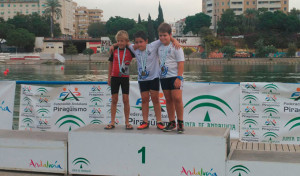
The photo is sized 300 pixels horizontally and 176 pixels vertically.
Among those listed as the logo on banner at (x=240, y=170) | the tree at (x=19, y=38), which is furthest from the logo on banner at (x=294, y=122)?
the tree at (x=19, y=38)

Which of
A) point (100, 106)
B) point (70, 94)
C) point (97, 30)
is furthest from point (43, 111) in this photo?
point (97, 30)

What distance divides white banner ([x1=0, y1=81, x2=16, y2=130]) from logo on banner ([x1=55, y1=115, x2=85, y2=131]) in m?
1.04

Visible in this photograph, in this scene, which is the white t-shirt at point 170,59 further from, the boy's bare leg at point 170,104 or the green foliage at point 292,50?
the green foliage at point 292,50

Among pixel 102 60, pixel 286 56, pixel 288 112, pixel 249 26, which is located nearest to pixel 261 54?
pixel 286 56

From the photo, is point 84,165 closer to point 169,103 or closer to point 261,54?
point 169,103

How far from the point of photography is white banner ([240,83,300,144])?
8836 mm

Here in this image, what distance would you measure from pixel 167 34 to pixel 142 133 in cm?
153

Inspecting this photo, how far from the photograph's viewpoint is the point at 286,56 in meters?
120

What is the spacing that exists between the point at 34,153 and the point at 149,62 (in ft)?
7.54

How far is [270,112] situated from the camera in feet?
29.5

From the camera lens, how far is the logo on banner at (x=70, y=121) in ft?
31.5

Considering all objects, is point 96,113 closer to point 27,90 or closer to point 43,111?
point 43,111

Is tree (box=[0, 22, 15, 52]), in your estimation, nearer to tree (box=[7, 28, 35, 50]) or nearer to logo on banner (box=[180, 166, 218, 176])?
tree (box=[7, 28, 35, 50])

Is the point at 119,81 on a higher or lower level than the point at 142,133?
higher
